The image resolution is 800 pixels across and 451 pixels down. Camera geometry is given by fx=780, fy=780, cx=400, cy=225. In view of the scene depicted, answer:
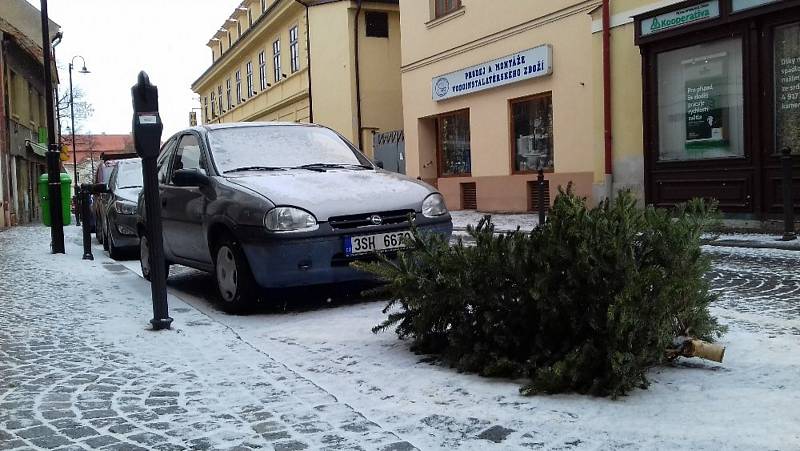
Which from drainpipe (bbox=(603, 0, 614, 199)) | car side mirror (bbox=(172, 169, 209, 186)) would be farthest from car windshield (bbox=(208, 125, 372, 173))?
drainpipe (bbox=(603, 0, 614, 199))

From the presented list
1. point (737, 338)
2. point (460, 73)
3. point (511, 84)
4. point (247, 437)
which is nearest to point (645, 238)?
point (737, 338)

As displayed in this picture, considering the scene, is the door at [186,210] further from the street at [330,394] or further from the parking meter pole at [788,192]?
the parking meter pole at [788,192]

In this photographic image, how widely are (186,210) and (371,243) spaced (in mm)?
1971

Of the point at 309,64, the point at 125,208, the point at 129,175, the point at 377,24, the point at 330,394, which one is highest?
the point at 377,24

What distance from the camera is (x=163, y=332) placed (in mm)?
5141

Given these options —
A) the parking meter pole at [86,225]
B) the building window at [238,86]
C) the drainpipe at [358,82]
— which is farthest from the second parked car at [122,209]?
the building window at [238,86]

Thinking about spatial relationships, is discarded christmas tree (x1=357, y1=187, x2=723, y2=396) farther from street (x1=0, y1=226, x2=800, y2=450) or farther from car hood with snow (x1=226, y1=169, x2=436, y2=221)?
car hood with snow (x1=226, y1=169, x2=436, y2=221)

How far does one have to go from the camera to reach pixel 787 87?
10820 mm

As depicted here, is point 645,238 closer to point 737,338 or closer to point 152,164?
point 737,338

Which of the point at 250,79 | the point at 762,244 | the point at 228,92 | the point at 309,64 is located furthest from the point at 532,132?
the point at 228,92

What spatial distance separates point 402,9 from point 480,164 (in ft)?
20.0

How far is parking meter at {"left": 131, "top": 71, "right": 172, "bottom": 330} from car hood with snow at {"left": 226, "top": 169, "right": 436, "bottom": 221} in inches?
32.3

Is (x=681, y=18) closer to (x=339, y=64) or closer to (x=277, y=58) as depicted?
(x=339, y=64)

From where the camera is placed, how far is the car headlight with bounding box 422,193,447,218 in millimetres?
6160
